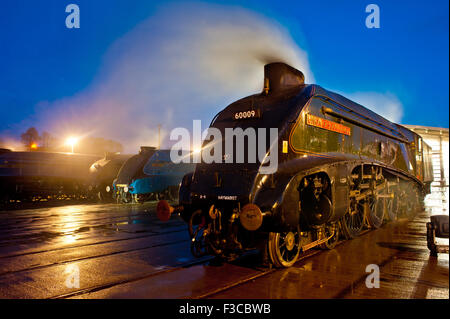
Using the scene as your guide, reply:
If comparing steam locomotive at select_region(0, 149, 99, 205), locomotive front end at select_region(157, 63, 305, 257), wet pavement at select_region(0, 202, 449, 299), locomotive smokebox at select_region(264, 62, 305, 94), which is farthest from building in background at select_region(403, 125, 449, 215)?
steam locomotive at select_region(0, 149, 99, 205)

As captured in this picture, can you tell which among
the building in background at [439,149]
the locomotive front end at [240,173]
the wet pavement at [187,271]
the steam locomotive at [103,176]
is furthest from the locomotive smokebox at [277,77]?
the building in background at [439,149]

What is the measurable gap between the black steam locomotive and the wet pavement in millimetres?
392

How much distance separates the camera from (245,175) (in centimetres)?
524

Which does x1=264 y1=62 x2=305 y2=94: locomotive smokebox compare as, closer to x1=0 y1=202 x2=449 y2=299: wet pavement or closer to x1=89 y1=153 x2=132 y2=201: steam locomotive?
x1=0 y1=202 x2=449 y2=299: wet pavement

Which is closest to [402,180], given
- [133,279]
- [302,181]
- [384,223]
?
[384,223]

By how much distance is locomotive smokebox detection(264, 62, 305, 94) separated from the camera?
252 inches

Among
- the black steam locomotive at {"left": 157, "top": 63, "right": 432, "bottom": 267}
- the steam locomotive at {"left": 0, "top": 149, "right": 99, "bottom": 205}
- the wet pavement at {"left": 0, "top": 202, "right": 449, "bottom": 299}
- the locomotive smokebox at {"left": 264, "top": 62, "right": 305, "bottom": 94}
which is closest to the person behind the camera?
the wet pavement at {"left": 0, "top": 202, "right": 449, "bottom": 299}

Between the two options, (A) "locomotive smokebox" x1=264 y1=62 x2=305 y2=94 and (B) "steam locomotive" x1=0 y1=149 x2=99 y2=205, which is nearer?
(A) "locomotive smokebox" x1=264 y1=62 x2=305 y2=94

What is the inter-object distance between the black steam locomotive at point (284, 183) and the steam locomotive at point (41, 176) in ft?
51.2

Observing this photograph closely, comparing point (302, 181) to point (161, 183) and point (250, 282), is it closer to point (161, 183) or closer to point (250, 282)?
point (250, 282)

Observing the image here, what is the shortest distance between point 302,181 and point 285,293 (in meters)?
1.90

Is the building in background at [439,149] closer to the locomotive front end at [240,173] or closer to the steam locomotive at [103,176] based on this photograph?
the steam locomotive at [103,176]

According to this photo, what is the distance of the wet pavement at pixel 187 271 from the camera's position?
14.1ft

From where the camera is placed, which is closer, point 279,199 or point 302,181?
point 279,199
